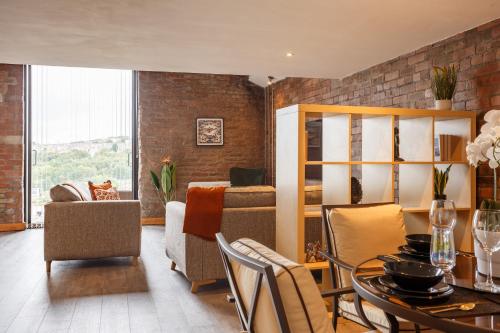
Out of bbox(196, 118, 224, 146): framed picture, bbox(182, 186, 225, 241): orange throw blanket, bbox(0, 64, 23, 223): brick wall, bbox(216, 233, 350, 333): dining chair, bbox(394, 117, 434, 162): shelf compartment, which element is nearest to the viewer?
bbox(216, 233, 350, 333): dining chair

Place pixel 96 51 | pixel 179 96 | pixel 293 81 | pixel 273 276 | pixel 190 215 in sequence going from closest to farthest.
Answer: pixel 273 276
pixel 190 215
pixel 96 51
pixel 293 81
pixel 179 96

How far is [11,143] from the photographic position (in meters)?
7.62

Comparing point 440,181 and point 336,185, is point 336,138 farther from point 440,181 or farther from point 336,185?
point 440,181

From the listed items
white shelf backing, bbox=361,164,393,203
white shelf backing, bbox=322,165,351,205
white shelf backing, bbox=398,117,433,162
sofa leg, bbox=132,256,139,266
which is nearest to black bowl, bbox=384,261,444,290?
white shelf backing, bbox=322,165,351,205

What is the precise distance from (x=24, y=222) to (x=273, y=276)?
7.72 metres

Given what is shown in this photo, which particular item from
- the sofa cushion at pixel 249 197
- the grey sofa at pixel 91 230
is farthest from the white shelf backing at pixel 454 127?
the grey sofa at pixel 91 230

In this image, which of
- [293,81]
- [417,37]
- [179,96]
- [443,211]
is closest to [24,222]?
[179,96]

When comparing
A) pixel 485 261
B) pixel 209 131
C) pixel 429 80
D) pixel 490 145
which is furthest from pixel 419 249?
pixel 209 131

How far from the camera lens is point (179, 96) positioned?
28.0ft

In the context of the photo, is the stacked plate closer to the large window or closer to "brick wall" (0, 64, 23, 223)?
the large window

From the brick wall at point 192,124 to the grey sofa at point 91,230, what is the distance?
134 inches

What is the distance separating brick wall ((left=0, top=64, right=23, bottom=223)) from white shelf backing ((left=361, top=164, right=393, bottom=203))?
6.10 m

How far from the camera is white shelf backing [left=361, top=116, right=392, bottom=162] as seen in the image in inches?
139

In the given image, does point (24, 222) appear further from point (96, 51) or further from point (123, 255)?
point (96, 51)
